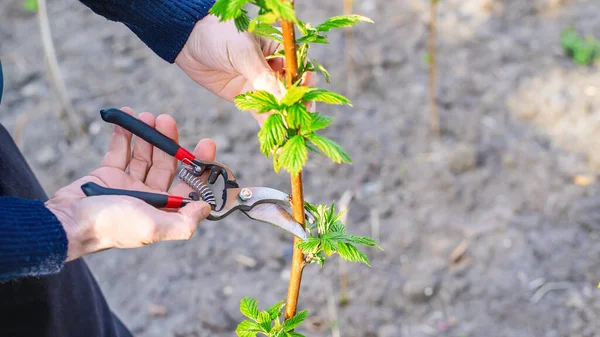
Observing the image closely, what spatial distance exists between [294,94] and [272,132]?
0.07m

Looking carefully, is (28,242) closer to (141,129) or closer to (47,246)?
(47,246)

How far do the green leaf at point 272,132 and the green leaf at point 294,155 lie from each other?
0.02 m

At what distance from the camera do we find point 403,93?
128 inches

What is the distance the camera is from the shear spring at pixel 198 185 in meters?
1.52

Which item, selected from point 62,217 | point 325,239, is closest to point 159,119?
point 62,217

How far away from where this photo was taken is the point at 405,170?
2883 mm

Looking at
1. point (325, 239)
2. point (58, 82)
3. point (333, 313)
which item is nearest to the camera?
point (325, 239)

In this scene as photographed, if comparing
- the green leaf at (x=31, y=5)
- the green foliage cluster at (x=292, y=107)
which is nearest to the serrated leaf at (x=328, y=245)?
the green foliage cluster at (x=292, y=107)

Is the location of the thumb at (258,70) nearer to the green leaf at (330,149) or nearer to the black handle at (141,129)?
the black handle at (141,129)

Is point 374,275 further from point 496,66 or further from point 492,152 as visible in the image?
point 496,66

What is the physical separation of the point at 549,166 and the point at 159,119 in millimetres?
1910

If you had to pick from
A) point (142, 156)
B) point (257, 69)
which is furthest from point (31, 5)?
point (257, 69)

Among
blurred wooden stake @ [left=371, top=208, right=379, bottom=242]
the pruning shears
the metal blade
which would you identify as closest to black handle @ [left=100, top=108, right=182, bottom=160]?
the pruning shears

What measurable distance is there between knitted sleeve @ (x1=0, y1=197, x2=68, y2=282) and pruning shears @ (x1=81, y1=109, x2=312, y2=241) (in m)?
0.16
